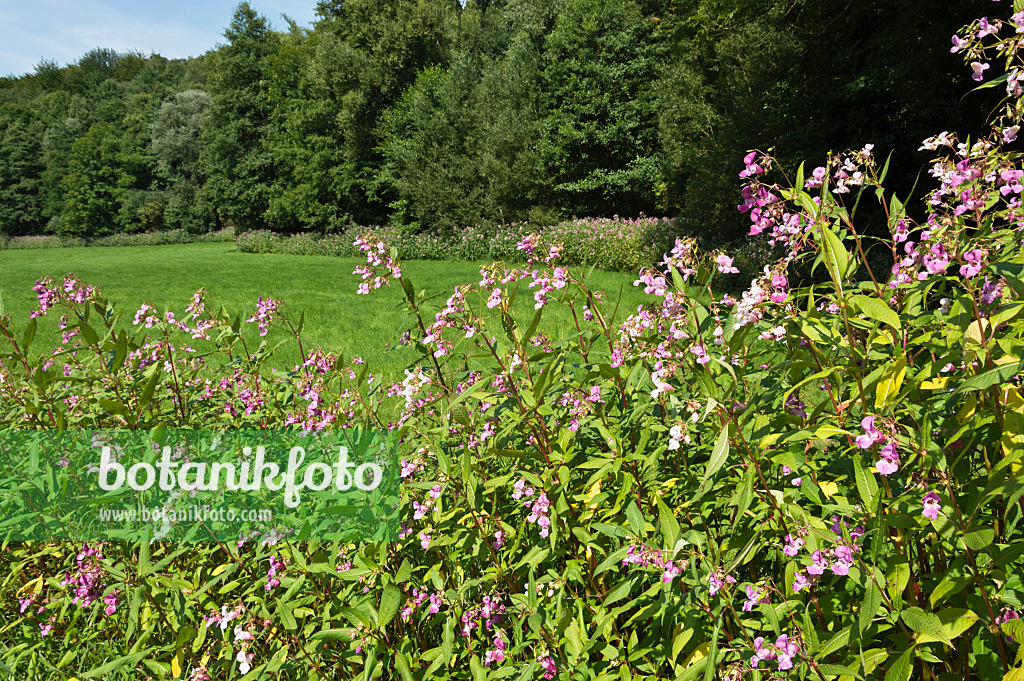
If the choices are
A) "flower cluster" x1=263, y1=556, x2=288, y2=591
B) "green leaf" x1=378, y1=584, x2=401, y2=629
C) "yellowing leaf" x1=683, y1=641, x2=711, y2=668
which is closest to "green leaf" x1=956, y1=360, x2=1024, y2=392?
"yellowing leaf" x1=683, y1=641, x2=711, y2=668

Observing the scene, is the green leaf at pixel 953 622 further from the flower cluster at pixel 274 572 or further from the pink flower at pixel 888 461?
the flower cluster at pixel 274 572

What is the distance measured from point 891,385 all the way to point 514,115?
68.0ft

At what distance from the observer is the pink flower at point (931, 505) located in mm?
949

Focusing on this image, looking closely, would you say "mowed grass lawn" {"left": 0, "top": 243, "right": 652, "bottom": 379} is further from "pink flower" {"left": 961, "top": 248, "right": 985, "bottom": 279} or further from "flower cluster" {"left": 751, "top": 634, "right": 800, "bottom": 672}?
"flower cluster" {"left": 751, "top": 634, "right": 800, "bottom": 672}

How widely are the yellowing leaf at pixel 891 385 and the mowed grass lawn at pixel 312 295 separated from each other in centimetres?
221

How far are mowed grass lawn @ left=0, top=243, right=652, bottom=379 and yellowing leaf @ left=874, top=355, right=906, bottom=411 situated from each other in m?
2.21

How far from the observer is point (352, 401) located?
2.14 m

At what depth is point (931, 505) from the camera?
96cm

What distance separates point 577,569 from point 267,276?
1606 cm

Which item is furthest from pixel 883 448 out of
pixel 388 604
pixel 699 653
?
pixel 388 604

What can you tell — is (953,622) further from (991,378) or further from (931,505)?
(991,378)

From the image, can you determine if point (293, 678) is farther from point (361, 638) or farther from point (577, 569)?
point (577, 569)

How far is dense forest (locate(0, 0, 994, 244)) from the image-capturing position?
30.7 ft

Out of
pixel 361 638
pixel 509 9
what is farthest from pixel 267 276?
pixel 509 9
